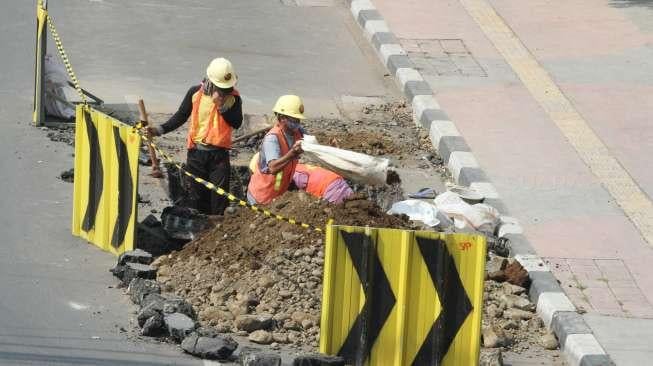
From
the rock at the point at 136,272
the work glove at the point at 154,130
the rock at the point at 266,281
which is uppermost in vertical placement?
the work glove at the point at 154,130

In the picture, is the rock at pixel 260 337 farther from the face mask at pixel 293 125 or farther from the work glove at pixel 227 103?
the work glove at pixel 227 103

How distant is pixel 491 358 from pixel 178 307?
2.49 m

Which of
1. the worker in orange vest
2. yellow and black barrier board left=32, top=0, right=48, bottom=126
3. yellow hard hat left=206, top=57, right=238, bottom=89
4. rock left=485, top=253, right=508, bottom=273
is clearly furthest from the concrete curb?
yellow and black barrier board left=32, top=0, right=48, bottom=126

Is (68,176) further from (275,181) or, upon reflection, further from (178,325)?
(178,325)

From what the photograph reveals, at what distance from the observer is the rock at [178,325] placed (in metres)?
11.4

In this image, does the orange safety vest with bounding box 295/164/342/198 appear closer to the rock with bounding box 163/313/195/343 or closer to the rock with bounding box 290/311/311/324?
the rock with bounding box 290/311/311/324

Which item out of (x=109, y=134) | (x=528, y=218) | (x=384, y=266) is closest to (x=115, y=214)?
(x=109, y=134)

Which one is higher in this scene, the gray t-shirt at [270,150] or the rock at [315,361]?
the gray t-shirt at [270,150]

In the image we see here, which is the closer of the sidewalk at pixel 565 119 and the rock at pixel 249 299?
the rock at pixel 249 299

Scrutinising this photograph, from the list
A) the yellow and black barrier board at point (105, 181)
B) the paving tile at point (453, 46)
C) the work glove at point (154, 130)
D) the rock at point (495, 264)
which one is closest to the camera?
the yellow and black barrier board at point (105, 181)

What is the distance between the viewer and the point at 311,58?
19578mm

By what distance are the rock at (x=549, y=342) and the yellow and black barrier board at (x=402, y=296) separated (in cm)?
129

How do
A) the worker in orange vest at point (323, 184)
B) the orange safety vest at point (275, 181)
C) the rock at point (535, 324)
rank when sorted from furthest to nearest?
the worker in orange vest at point (323, 184)
the orange safety vest at point (275, 181)
the rock at point (535, 324)

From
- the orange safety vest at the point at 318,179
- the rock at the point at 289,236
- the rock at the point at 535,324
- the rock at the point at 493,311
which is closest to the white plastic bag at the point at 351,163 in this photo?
the orange safety vest at the point at 318,179
